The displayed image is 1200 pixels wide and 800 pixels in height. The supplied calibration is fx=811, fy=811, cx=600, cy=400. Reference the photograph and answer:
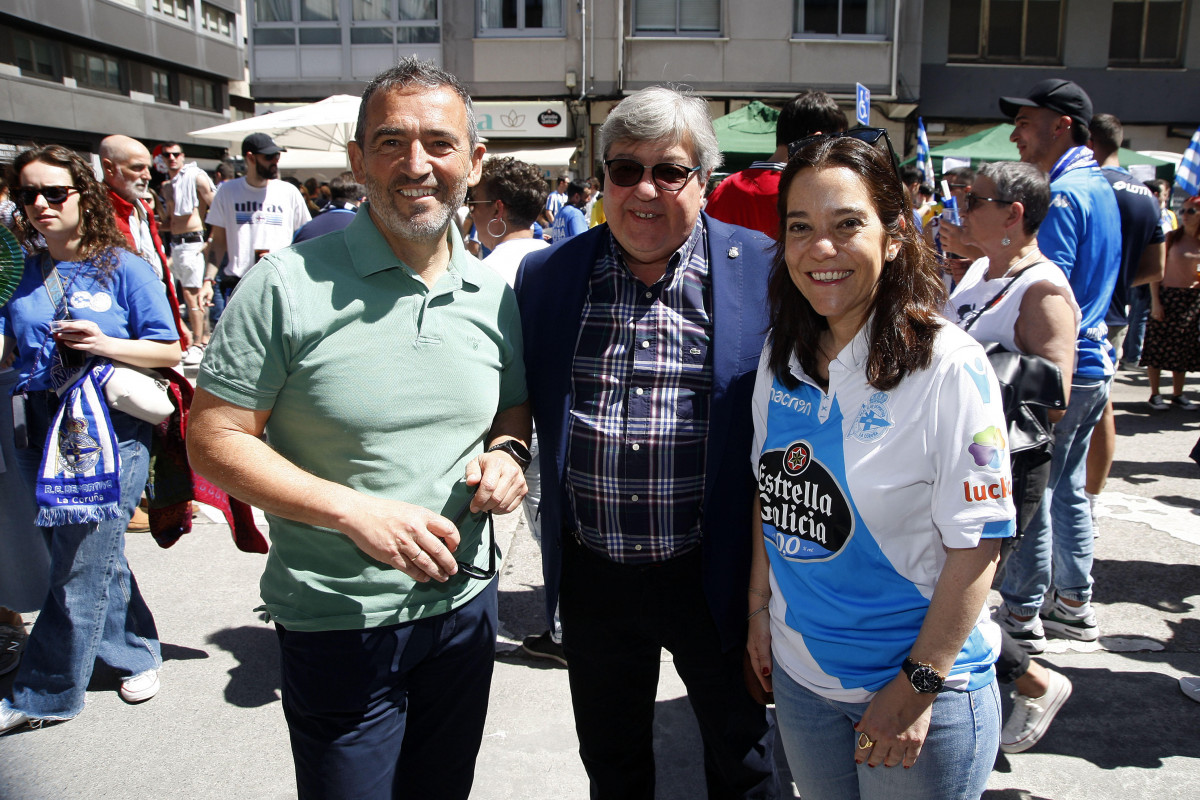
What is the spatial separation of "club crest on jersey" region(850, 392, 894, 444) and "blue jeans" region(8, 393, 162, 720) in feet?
8.91

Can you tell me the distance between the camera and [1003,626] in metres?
3.43

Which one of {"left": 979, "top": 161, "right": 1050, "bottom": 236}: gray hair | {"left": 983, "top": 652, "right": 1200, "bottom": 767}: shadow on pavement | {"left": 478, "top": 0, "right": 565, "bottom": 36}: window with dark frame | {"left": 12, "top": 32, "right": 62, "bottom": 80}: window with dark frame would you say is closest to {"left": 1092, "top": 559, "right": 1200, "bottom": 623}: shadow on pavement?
{"left": 983, "top": 652, "right": 1200, "bottom": 767}: shadow on pavement

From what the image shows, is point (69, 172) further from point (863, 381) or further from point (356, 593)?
point (863, 381)

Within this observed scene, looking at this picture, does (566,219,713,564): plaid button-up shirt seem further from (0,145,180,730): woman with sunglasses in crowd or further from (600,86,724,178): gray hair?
(0,145,180,730): woman with sunglasses in crowd

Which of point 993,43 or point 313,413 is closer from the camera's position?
point 313,413

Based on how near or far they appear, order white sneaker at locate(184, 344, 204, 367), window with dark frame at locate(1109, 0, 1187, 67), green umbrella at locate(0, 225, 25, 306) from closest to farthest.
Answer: green umbrella at locate(0, 225, 25, 306) → white sneaker at locate(184, 344, 204, 367) → window with dark frame at locate(1109, 0, 1187, 67)

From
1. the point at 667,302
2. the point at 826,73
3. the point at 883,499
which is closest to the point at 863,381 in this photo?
the point at 883,499

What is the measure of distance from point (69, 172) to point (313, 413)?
2.00 meters

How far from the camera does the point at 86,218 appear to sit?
2.97 metres

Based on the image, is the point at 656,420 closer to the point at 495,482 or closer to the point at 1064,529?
the point at 495,482

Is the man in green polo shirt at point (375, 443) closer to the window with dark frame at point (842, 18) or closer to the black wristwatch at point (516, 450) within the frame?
the black wristwatch at point (516, 450)

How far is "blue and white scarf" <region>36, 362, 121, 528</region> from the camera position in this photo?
9.43 ft

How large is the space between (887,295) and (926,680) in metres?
0.76

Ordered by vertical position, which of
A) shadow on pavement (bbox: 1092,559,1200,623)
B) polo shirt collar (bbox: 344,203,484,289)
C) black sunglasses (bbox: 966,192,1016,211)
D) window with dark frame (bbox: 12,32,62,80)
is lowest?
shadow on pavement (bbox: 1092,559,1200,623)
